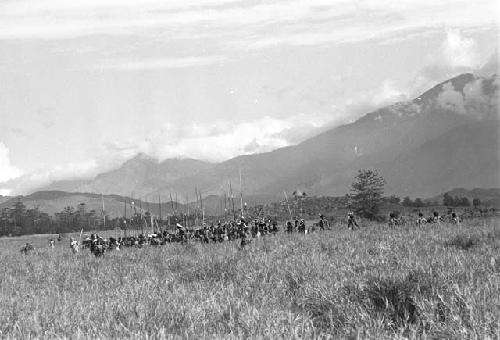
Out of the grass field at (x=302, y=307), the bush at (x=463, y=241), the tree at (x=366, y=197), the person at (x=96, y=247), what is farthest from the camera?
the tree at (x=366, y=197)

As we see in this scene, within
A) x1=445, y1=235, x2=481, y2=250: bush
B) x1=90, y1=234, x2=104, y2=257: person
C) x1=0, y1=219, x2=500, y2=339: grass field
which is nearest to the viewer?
x1=0, y1=219, x2=500, y2=339: grass field

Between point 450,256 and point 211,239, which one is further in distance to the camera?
point 211,239

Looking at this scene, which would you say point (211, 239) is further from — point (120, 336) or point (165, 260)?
point (120, 336)

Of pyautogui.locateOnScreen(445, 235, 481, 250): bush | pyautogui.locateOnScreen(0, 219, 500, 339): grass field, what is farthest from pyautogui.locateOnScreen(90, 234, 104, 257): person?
pyautogui.locateOnScreen(445, 235, 481, 250): bush

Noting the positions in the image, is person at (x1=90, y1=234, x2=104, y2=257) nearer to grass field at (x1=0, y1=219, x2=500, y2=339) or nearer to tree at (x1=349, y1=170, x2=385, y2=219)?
grass field at (x1=0, y1=219, x2=500, y2=339)

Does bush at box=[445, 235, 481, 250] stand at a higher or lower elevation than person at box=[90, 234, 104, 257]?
lower

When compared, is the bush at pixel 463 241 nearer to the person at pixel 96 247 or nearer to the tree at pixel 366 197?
the person at pixel 96 247

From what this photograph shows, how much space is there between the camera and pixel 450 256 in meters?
8.83

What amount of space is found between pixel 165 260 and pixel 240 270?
4.24 m

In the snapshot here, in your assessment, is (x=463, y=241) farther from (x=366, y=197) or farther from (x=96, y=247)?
(x=366, y=197)

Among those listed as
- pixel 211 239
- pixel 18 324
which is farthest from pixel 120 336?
pixel 211 239

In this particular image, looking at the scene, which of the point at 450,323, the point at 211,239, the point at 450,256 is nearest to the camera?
the point at 450,323

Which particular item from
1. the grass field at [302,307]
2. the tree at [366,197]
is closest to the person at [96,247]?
the grass field at [302,307]

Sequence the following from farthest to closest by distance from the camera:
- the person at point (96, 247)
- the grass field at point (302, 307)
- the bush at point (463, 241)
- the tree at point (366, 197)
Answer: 1. the tree at point (366, 197)
2. the person at point (96, 247)
3. the bush at point (463, 241)
4. the grass field at point (302, 307)
